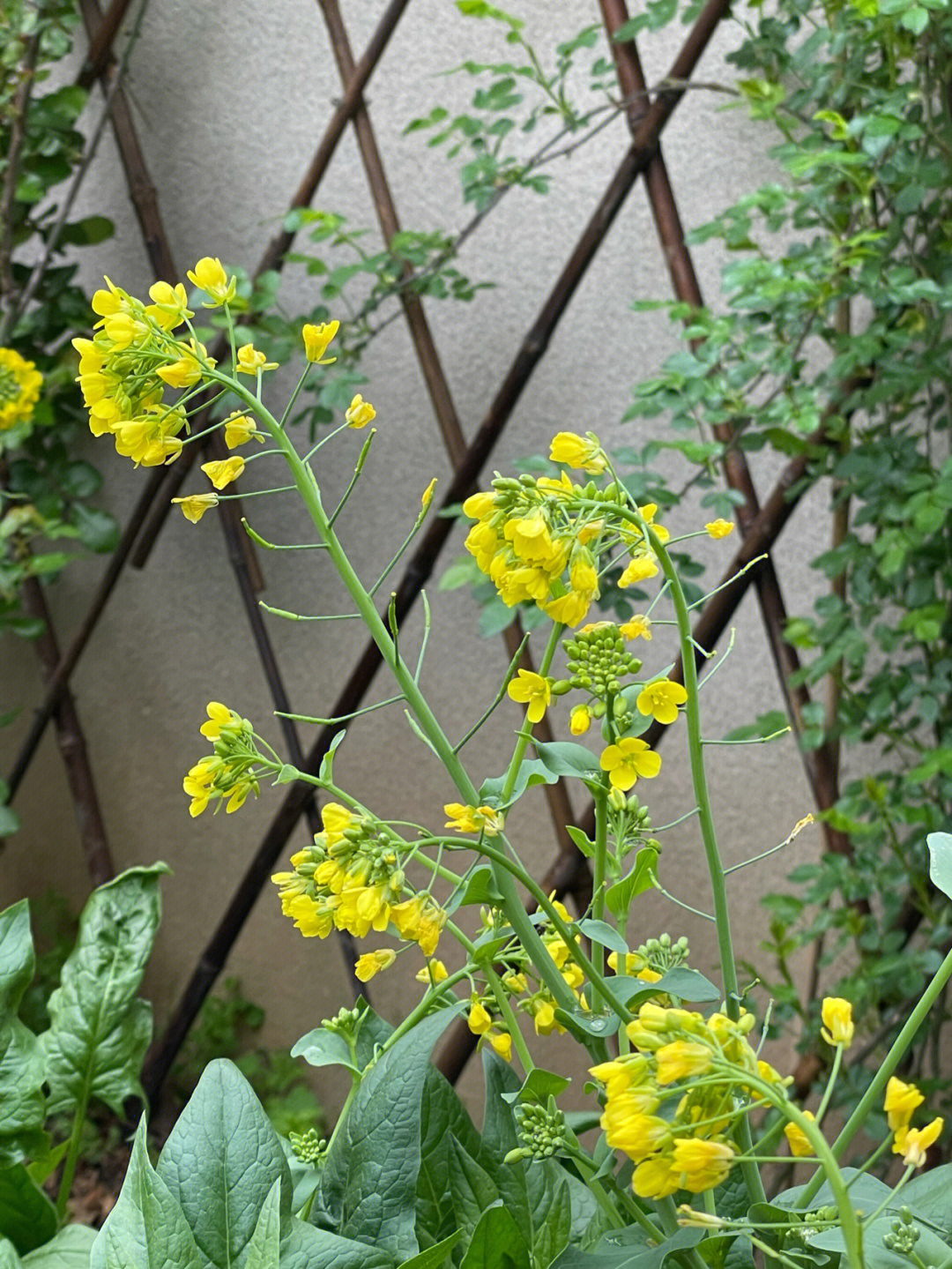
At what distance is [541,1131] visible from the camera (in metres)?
0.34

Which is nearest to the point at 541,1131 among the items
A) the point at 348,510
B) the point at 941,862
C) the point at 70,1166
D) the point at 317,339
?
the point at 941,862

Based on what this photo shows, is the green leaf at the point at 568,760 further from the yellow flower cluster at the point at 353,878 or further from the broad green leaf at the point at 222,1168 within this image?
the broad green leaf at the point at 222,1168

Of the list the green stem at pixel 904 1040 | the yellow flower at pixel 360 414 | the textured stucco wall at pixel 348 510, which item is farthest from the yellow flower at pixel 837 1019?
the textured stucco wall at pixel 348 510

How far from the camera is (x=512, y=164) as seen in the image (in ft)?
4.37

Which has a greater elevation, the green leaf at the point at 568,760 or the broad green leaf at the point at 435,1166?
the green leaf at the point at 568,760

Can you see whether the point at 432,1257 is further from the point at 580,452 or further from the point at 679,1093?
the point at 580,452

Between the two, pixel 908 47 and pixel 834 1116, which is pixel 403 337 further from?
pixel 834 1116

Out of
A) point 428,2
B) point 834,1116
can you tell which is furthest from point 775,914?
point 428,2

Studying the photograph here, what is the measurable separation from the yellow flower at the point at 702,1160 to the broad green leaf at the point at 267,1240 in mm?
129

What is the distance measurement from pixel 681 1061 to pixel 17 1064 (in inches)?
17.3

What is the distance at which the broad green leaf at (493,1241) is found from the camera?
13.3 inches

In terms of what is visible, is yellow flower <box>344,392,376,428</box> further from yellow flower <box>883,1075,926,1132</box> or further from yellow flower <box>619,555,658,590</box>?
yellow flower <box>883,1075,926,1132</box>

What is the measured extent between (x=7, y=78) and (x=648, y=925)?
4.42ft

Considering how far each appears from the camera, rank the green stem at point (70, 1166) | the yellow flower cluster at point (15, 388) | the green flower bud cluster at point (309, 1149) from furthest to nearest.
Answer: the yellow flower cluster at point (15, 388)
the green stem at point (70, 1166)
the green flower bud cluster at point (309, 1149)
